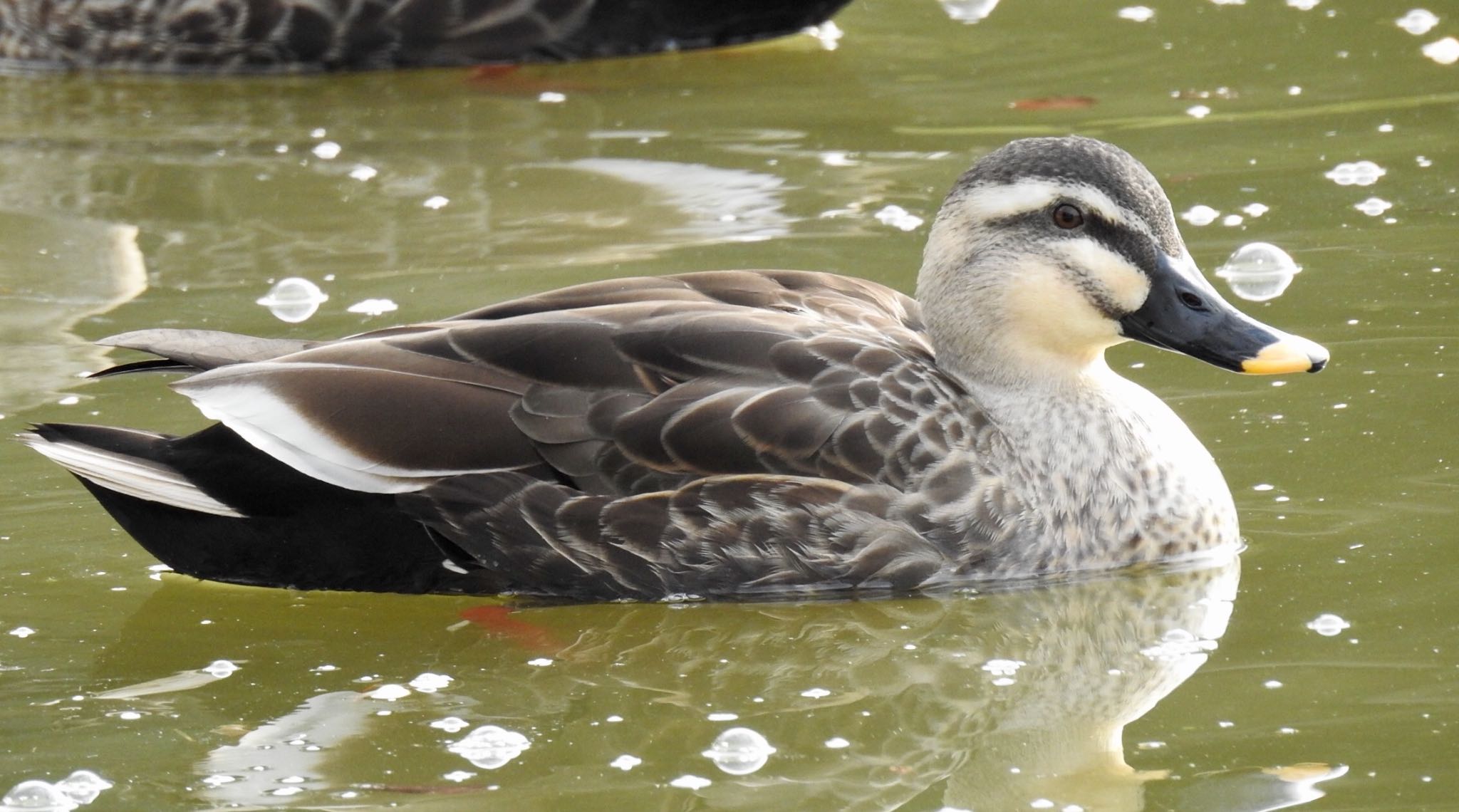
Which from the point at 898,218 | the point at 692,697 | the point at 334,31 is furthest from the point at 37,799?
the point at 334,31

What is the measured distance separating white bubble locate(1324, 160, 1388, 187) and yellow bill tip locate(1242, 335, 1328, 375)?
318 centimetres

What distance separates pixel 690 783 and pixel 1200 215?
444cm

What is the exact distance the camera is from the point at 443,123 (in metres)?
10.4

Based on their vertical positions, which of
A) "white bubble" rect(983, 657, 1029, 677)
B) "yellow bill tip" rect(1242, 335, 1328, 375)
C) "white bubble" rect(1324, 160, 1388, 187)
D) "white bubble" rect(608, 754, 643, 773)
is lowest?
"white bubble" rect(983, 657, 1029, 677)

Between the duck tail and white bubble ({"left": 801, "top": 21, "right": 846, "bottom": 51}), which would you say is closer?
the duck tail

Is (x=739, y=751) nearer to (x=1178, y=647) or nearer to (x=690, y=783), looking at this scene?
(x=690, y=783)

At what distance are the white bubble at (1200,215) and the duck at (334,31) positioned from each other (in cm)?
312

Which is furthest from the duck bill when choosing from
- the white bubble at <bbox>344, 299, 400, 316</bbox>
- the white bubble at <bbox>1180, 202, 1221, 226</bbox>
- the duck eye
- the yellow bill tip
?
the white bubble at <bbox>344, 299, 400, 316</bbox>

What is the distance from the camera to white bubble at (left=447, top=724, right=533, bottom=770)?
5.16 meters

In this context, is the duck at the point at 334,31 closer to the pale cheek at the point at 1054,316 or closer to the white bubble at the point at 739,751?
the pale cheek at the point at 1054,316

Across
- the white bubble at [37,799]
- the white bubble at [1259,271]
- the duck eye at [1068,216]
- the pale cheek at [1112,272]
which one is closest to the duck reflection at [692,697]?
the white bubble at [37,799]

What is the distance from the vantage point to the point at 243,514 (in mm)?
6145

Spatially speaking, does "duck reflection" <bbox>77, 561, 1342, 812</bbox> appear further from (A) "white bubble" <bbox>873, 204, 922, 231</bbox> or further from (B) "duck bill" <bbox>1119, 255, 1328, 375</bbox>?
(A) "white bubble" <bbox>873, 204, 922, 231</bbox>

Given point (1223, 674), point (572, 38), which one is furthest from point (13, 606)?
point (572, 38)
